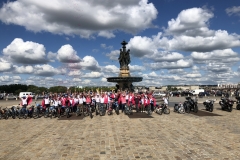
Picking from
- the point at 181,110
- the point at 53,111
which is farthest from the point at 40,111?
the point at 181,110

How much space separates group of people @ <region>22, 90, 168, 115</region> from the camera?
19.5 metres

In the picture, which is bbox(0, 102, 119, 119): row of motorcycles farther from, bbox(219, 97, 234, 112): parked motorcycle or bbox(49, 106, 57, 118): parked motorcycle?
bbox(219, 97, 234, 112): parked motorcycle

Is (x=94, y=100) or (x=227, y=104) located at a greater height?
(x=94, y=100)

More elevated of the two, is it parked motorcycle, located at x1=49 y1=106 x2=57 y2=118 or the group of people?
the group of people

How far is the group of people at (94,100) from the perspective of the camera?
19500mm

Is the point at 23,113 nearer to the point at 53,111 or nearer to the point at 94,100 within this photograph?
the point at 53,111

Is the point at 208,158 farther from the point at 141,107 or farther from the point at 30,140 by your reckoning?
the point at 141,107

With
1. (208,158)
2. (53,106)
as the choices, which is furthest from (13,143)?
(53,106)

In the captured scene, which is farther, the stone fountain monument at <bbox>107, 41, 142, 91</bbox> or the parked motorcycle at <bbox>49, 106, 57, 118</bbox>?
the stone fountain monument at <bbox>107, 41, 142, 91</bbox>

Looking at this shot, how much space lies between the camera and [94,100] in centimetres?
2155

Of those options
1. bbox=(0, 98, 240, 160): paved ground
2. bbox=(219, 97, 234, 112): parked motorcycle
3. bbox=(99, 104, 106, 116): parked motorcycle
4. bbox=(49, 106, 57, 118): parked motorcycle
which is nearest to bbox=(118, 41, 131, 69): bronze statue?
bbox=(219, 97, 234, 112): parked motorcycle

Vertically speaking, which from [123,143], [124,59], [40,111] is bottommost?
[123,143]

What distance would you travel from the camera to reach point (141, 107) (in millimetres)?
21641

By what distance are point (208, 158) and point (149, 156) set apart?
A: 1906 mm
